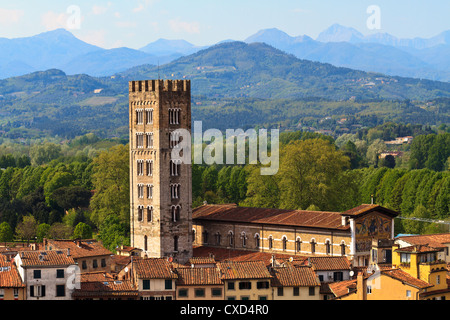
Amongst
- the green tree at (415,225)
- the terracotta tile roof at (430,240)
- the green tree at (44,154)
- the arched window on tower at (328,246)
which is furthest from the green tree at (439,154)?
the arched window on tower at (328,246)

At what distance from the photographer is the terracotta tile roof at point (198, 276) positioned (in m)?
52.0

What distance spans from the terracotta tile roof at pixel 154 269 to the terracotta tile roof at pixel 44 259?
11.9ft

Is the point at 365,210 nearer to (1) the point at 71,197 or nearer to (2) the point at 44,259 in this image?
(2) the point at 44,259

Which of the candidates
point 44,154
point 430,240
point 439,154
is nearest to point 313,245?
point 430,240

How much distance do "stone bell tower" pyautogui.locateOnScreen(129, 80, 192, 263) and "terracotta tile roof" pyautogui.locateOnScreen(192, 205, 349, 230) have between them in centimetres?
220

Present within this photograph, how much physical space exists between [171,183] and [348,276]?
2012cm

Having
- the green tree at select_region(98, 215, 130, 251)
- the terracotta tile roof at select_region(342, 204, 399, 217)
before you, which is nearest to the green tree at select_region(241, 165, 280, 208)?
the green tree at select_region(98, 215, 130, 251)

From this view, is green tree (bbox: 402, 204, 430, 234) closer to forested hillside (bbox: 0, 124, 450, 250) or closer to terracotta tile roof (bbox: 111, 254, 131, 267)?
forested hillside (bbox: 0, 124, 450, 250)

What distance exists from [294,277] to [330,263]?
4587 mm

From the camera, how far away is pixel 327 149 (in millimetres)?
94812

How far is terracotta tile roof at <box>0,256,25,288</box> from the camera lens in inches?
2059

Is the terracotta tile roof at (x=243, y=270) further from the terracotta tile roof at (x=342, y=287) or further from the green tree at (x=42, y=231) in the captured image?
the green tree at (x=42, y=231)

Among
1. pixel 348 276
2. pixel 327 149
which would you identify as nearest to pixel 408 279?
pixel 348 276

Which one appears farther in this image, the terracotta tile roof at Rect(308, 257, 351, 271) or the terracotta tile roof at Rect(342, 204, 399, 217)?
the terracotta tile roof at Rect(342, 204, 399, 217)
